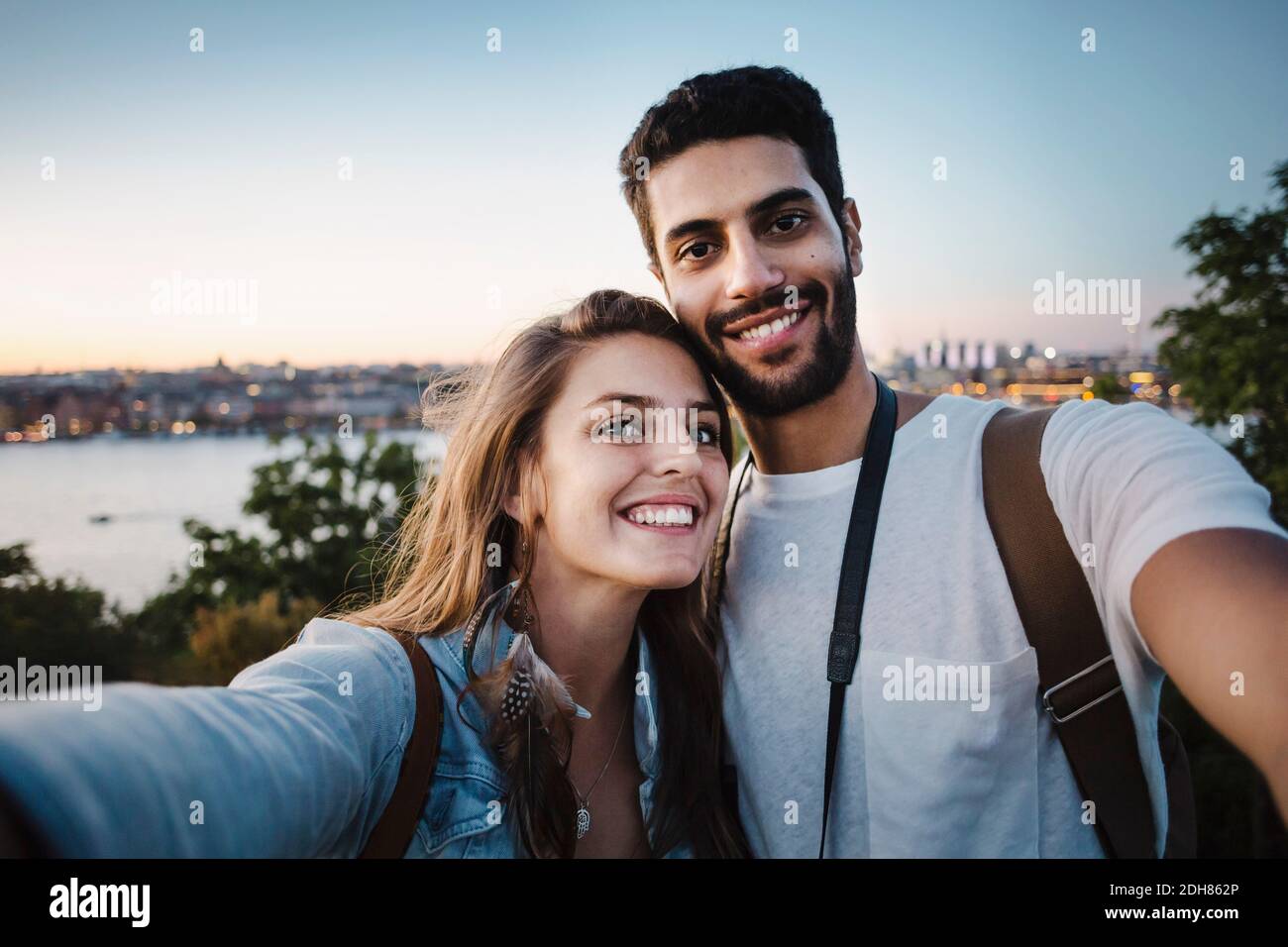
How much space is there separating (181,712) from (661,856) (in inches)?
56.2

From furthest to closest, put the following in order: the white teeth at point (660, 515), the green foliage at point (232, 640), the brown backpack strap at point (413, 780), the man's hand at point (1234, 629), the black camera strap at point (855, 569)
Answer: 1. the green foliage at point (232, 640)
2. the white teeth at point (660, 515)
3. the black camera strap at point (855, 569)
4. the brown backpack strap at point (413, 780)
5. the man's hand at point (1234, 629)

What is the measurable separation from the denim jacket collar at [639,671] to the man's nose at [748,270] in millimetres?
1164

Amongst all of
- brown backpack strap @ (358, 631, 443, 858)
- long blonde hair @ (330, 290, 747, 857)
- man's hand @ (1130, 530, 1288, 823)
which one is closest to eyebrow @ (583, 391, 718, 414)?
long blonde hair @ (330, 290, 747, 857)

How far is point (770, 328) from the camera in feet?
7.72

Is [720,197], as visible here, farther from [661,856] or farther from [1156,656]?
[661,856]

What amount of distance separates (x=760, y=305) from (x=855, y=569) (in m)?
0.87

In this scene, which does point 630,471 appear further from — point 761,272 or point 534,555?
point 761,272

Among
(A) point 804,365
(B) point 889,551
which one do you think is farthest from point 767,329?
(B) point 889,551

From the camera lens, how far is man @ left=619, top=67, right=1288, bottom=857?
1.45 meters

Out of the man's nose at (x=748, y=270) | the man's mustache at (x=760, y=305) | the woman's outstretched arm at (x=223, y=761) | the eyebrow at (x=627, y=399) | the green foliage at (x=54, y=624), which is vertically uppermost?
the man's nose at (x=748, y=270)

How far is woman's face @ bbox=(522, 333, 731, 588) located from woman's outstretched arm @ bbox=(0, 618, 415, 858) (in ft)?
2.22

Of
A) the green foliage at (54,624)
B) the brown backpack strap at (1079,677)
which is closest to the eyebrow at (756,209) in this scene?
the brown backpack strap at (1079,677)

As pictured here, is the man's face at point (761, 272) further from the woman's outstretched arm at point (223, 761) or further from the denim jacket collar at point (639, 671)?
the woman's outstretched arm at point (223, 761)

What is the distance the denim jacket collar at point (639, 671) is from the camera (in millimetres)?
2102
